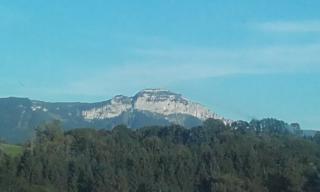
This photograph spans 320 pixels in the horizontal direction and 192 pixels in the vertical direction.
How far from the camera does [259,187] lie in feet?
234

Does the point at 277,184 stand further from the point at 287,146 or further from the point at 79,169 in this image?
the point at 287,146

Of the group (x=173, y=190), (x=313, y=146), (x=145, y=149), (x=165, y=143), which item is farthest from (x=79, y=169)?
(x=313, y=146)

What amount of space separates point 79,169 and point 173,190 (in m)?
9.84

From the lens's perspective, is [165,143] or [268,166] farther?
[165,143]

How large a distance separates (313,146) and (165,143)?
1960 centimetres

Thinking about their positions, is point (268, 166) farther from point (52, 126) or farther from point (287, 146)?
point (52, 126)

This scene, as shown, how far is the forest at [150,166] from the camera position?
7381 centimetres

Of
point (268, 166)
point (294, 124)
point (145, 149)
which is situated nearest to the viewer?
point (268, 166)

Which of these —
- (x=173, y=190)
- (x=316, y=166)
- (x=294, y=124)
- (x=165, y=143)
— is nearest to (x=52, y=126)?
(x=165, y=143)

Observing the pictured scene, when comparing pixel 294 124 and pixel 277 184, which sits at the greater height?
pixel 294 124

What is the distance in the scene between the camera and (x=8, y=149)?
10588cm

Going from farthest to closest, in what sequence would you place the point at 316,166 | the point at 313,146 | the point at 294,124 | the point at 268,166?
the point at 294,124 < the point at 313,146 < the point at 268,166 < the point at 316,166

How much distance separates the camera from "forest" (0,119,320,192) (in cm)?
7381

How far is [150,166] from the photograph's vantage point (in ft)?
295
